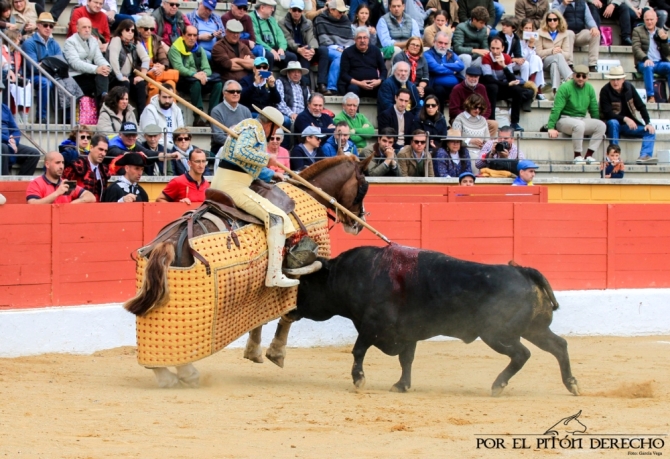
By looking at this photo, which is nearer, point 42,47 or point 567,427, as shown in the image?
point 567,427

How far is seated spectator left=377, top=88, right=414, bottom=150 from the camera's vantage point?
12.0 m

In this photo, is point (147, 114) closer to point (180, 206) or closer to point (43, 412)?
point (180, 206)

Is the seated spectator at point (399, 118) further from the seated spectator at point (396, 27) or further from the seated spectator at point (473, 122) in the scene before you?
the seated spectator at point (396, 27)

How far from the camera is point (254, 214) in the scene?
7.04m

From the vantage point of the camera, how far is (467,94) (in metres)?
12.8

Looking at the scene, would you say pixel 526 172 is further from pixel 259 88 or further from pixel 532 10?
pixel 532 10

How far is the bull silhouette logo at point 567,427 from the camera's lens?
562 cm

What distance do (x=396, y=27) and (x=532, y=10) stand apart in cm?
236

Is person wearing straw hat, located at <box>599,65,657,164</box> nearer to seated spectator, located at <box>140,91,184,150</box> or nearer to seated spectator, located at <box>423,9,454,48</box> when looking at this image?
seated spectator, located at <box>423,9,454,48</box>

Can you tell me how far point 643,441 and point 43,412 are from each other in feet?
10.4

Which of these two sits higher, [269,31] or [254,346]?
[269,31]

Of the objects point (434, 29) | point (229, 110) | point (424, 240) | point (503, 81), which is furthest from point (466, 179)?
point (434, 29)

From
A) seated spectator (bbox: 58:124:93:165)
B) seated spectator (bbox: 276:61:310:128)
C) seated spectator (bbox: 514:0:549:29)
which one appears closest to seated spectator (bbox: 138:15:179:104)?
seated spectator (bbox: 276:61:310:128)

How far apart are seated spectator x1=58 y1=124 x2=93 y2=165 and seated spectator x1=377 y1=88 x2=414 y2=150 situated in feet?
11.2
